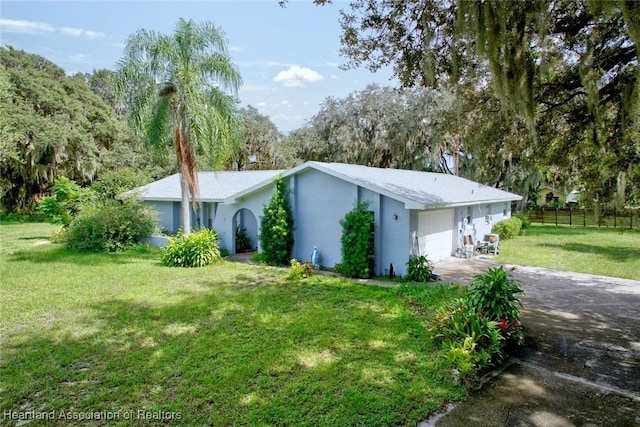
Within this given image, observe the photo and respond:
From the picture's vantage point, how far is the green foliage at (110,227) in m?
14.2

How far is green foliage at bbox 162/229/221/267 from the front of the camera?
12.0 m

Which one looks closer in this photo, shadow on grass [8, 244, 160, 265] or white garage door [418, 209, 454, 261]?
white garage door [418, 209, 454, 261]

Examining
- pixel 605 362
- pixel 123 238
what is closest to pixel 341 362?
pixel 605 362

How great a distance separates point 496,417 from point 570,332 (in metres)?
3.52

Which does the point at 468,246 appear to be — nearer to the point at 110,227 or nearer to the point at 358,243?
the point at 358,243

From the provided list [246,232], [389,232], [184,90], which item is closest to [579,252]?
[389,232]

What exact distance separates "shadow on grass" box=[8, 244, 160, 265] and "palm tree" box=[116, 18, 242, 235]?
317 cm

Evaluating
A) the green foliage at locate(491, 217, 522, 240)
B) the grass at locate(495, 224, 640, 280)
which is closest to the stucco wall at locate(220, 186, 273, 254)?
the grass at locate(495, 224, 640, 280)

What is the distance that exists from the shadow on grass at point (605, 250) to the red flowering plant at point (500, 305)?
1106 cm

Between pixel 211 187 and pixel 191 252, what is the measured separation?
5.82 metres

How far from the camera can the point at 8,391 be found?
4477 millimetres

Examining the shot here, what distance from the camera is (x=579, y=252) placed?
15352 millimetres

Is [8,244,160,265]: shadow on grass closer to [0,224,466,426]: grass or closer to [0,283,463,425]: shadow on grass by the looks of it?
[0,224,466,426]: grass

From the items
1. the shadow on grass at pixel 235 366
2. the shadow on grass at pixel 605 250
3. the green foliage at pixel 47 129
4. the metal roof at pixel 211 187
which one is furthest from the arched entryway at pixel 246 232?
the green foliage at pixel 47 129
